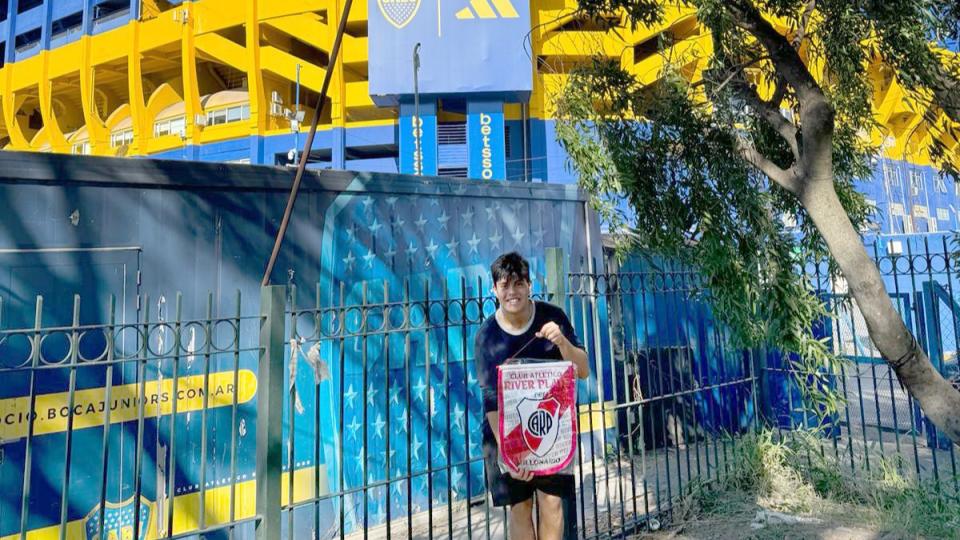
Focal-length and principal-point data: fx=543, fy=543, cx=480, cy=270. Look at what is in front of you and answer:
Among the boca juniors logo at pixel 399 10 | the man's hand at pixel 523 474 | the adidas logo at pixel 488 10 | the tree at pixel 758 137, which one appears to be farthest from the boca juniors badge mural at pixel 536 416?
the boca juniors logo at pixel 399 10

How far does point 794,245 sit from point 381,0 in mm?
22771

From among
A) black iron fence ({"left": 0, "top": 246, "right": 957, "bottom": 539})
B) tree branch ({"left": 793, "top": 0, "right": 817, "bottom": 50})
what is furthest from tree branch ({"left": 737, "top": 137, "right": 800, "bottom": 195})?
black iron fence ({"left": 0, "top": 246, "right": 957, "bottom": 539})

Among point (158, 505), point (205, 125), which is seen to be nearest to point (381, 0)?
point (205, 125)

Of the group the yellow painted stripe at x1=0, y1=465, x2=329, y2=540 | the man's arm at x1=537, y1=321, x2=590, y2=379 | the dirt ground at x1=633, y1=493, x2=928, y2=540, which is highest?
the man's arm at x1=537, y1=321, x2=590, y2=379

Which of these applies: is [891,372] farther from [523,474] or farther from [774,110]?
[523,474]

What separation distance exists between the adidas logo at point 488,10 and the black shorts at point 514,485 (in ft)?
74.7

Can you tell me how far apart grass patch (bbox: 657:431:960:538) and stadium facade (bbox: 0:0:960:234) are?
14.3 meters

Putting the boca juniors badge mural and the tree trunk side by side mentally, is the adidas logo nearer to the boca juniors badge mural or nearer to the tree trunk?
the tree trunk

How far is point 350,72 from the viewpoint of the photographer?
30.2 meters

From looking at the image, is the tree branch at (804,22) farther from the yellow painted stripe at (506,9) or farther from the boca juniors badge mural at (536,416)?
the yellow painted stripe at (506,9)

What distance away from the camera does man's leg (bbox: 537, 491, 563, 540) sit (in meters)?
2.75

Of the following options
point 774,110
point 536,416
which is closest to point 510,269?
point 536,416

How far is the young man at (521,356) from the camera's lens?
271 cm

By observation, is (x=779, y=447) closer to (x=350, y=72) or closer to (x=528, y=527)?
(x=528, y=527)
